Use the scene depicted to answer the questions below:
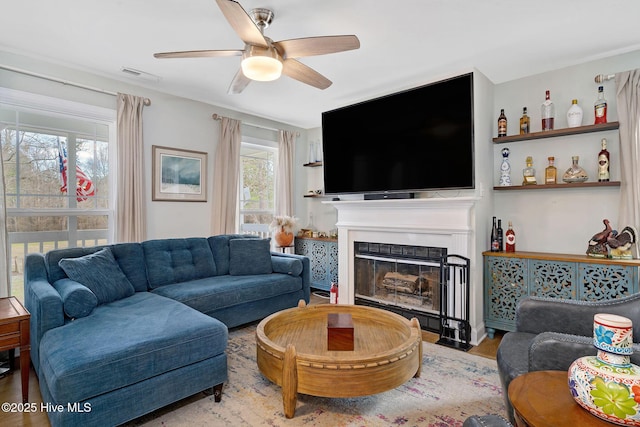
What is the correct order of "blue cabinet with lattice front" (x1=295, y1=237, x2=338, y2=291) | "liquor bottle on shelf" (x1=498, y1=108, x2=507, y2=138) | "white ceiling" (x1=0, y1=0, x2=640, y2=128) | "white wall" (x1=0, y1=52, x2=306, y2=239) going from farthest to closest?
"blue cabinet with lattice front" (x1=295, y1=237, x2=338, y2=291)
"liquor bottle on shelf" (x1=498, y1=108, x2=507, y2=138)
"white wall" (x1=0, y1=52, x2=306, y2=239)
"white ceiling" (x1=0, y1=0, x2=640, y2=128)

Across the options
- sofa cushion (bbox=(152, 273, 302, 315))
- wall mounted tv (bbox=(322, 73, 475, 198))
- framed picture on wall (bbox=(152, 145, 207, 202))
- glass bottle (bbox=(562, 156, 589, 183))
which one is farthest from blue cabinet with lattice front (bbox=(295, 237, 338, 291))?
glass bottle (bbox=(562, 156, 589, 183))

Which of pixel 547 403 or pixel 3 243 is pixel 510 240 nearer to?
pixel 547 403

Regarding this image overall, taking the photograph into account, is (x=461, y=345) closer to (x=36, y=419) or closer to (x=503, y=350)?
(x=503, y=350)

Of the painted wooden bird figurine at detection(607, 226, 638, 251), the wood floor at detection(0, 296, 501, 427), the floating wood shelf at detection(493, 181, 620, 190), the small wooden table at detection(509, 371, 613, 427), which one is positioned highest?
the floating wood shelf at detection(493, 181, 620, 190)

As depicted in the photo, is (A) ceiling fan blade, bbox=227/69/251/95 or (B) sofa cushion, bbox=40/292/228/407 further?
(A) ceiling fan blade, bbox=227/69/251/95

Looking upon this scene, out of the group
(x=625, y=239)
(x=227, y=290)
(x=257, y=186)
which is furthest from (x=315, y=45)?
(x=257, y=186)

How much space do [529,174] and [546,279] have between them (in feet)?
3.23

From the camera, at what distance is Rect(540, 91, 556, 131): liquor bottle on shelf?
307cm

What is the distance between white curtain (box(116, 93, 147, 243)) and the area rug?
189 cm

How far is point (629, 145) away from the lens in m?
2.72

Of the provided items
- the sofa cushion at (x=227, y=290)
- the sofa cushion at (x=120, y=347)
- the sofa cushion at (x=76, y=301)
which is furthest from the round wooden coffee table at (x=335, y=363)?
Answer: the sofa cushion at (x=76, y=301)

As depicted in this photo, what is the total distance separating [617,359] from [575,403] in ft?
0.69

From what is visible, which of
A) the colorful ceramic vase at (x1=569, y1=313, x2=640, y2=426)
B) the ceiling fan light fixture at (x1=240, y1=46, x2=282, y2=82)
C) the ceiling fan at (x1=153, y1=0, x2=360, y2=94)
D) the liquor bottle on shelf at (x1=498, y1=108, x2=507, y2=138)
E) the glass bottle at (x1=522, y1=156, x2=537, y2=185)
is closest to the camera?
the colorful ceramic vase at (x1=569, y1=313, x2=640, y2=426)

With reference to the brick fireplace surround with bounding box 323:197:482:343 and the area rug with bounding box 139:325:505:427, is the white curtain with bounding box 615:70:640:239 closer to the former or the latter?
the brick fireplace surround with bounding box 323:197:482:343
